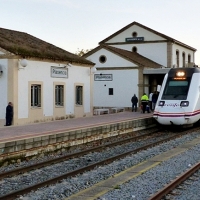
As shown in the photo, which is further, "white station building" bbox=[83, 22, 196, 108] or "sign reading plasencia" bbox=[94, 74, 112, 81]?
"sign reading plasencia" bbox=[94, 74, 112, 81]

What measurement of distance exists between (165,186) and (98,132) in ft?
33.9

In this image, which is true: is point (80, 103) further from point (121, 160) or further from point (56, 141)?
point (121, 160)

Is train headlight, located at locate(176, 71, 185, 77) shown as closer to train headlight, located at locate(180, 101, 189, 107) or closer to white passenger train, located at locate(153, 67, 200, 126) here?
white passenger train, located at locate(153, 67, 200, 126)

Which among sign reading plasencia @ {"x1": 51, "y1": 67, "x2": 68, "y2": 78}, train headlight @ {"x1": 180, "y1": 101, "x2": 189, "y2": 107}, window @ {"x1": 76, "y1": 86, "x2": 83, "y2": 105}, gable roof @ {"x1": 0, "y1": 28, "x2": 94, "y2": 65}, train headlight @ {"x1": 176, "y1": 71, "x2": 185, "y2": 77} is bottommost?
train headlight @ {"x1": 180, "y1": 101, "x2": 189, "y2": 107}

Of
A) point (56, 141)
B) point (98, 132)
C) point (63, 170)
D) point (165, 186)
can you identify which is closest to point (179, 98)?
point (98, 132)

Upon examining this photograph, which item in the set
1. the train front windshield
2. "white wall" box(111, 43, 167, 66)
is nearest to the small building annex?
the train front windshield

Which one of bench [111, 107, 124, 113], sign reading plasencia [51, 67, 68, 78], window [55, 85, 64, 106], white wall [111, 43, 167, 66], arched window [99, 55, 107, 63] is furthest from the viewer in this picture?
white wall [111, 43, 167, 66]

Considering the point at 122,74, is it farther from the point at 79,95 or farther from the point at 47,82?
the point at 47,82

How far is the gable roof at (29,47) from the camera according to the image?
22438mm

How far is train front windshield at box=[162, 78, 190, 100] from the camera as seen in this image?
21266mm

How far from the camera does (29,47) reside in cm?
2472

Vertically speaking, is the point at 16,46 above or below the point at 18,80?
above

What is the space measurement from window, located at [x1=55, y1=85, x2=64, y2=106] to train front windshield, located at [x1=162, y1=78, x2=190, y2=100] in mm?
6595

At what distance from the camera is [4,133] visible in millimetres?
16984
